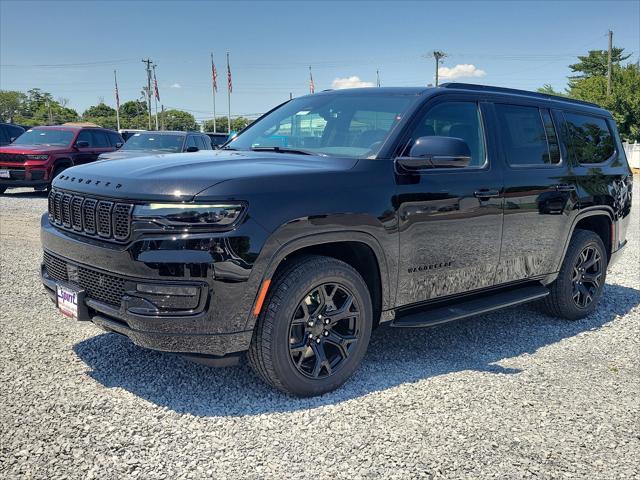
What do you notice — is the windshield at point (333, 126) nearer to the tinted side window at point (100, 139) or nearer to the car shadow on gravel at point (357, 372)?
the car shadow on gravel at point (357, 372)

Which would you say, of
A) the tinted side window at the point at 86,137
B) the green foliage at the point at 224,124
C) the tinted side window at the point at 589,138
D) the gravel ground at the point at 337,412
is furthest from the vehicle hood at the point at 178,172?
the green foliage at the point at 224,124

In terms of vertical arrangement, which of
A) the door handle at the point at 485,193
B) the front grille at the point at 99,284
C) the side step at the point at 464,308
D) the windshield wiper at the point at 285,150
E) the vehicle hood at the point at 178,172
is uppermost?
the windshield wiper at the point at 285,150

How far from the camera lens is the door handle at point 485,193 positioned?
14.1 ft

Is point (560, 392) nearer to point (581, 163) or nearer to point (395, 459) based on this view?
point (395, 459)

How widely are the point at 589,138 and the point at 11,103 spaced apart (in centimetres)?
12687

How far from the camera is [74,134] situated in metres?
15.1

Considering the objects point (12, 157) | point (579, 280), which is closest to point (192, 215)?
point (579, 280)

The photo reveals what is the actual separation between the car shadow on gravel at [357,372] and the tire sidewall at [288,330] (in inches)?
4.3

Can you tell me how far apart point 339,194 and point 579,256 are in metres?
3.09

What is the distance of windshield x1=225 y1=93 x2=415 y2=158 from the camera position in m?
4.07

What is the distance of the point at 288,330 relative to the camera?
11.2 ft

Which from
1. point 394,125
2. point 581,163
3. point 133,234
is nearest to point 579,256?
point 581,163

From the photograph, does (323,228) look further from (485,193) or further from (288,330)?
(485,193)

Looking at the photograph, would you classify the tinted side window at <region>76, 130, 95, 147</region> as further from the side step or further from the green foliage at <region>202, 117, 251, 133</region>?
the green foliage at <region>202, 117, 251, 133</region>
